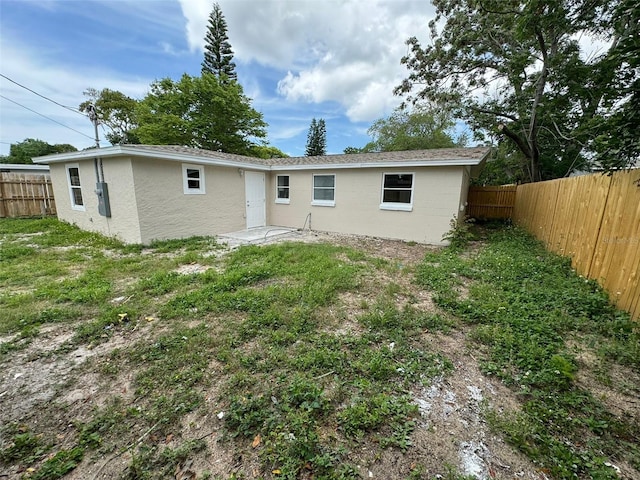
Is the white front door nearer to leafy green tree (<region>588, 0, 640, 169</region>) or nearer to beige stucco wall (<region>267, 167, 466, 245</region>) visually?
beige stucco wall (<region>267, 167, 466, 245</region>)

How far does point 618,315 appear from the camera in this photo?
10.6 ft

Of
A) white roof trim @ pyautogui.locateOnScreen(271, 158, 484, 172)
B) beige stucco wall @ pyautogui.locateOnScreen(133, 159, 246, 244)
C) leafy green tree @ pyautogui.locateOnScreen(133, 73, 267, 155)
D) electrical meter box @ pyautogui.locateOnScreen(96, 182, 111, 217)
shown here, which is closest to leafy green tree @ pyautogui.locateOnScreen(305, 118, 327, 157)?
leafy green tree @ pyautogui.locateOnScreen(133, 73, 267, 155)

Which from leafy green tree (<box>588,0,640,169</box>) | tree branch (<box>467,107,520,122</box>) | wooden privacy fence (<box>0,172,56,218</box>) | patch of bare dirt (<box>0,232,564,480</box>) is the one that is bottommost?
patch of bare dirt (<box>0,232,564,480</box>)

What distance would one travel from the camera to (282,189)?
10.7 m

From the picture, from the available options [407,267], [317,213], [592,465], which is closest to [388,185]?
[317,213]

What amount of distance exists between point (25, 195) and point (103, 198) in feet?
22.6

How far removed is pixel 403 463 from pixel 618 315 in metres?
3.54

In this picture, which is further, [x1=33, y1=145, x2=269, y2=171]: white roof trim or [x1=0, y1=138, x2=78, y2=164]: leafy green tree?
[x1=0, y1=138, x2=78, y2=164]: leafy green tree

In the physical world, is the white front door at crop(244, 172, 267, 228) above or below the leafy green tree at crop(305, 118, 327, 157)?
below

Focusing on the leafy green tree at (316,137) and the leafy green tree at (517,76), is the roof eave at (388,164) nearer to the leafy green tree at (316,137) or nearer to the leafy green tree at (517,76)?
the leafy green tree at (517,76)

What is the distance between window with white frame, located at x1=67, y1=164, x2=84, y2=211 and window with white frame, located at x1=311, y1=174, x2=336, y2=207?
764cm

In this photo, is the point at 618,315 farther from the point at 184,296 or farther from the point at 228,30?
the point at 228,30

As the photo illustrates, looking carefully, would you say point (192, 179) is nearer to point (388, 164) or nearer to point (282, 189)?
point (282, 189)

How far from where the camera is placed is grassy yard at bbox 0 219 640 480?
5.44ft
